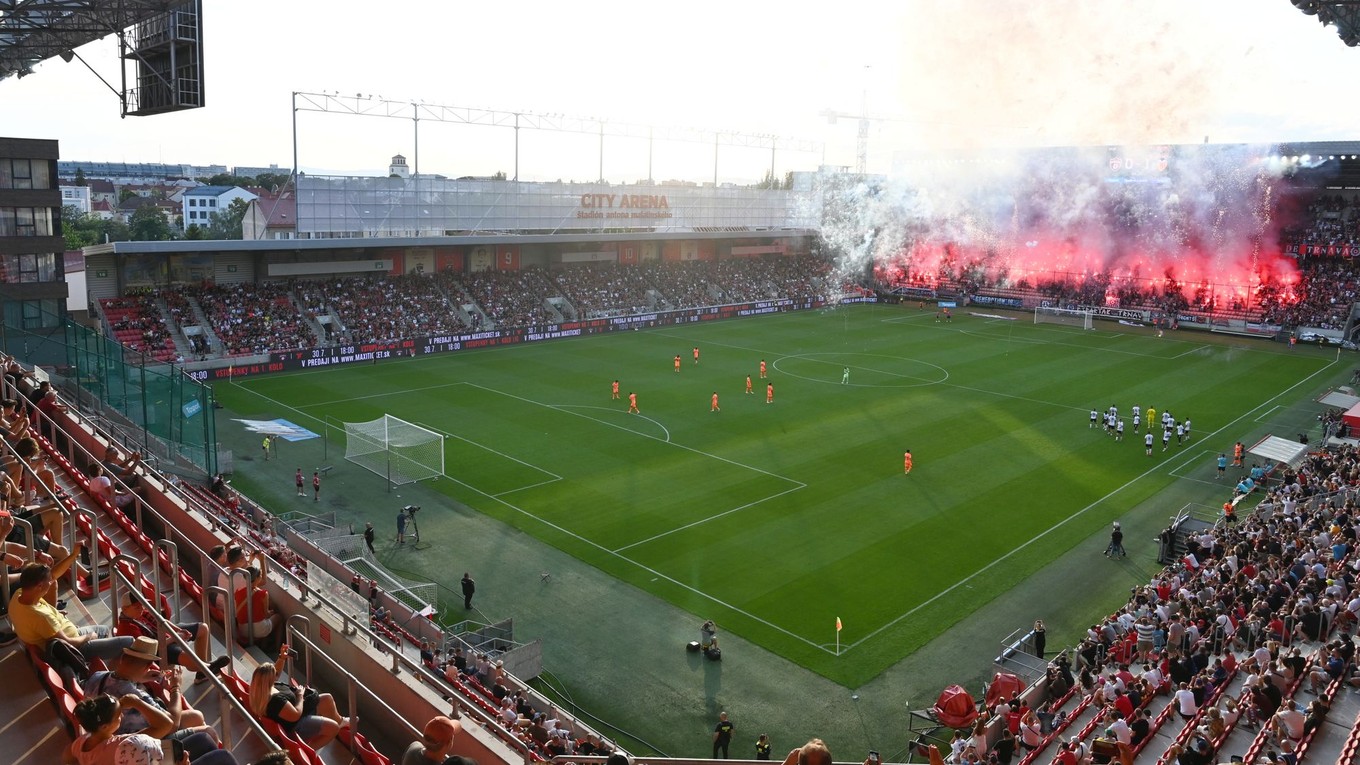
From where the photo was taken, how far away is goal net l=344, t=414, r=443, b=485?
111 feet

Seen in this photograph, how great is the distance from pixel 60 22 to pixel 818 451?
1027 inches

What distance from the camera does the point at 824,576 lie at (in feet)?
85.7

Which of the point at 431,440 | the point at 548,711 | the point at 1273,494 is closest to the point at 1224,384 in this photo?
the point at 1273,494

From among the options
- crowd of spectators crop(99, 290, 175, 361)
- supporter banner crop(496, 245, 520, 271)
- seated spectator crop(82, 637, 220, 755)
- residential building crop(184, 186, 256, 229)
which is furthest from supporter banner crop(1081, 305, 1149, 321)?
residential building crop(184, 186, 256, 229)

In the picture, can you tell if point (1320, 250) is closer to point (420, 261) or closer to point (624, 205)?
point (624, 205)

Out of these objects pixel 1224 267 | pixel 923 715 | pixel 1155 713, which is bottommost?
pixel 923 715

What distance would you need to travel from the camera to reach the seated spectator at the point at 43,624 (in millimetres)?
7500

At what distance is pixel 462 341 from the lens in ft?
190

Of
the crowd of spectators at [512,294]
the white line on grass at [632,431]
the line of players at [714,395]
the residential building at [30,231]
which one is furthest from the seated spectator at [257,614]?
the crowd of spectators at [512,294]

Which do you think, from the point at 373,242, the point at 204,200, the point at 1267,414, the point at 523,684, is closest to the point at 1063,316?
the point at 1267,414

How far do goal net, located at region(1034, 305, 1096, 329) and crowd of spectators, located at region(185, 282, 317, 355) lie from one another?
49.6 m

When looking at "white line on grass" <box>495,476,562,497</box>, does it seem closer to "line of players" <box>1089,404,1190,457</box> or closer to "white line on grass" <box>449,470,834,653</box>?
"white line on grass" <box>449,470,834,653</box>

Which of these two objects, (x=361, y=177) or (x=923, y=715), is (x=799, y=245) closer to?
(x=361, y=177)

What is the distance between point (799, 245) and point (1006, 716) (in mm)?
76655
